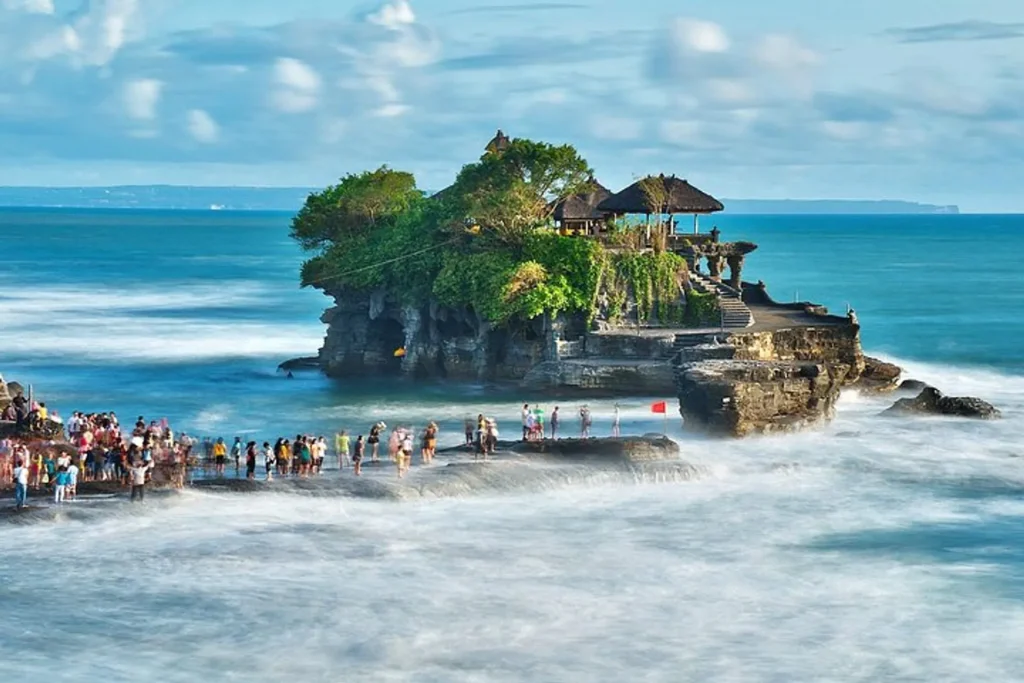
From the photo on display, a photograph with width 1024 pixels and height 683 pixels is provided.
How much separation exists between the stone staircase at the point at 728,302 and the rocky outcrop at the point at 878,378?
173 inches

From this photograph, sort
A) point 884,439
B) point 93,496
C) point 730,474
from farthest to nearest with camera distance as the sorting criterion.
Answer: point 884,439 < point 730,474 < point 93,496

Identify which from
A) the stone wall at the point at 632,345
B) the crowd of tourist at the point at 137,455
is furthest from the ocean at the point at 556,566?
the stone wall at the point at 632,345

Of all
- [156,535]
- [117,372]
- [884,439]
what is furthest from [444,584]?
[117,372]

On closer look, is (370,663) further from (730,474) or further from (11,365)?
(11,365)

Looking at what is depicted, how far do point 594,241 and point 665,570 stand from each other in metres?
26.5

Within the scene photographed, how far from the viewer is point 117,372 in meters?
64.6

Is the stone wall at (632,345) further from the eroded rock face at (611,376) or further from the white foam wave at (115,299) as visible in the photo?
the white foam wave at (115,299)

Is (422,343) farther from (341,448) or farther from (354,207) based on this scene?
(341,448)

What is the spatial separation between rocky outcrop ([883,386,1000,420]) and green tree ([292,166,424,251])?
22.6 m

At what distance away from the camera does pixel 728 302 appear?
57.2 metres

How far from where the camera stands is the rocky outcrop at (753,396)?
45.3m

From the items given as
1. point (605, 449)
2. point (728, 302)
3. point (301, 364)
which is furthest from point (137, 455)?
point (301, 364)

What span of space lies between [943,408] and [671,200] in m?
15.5

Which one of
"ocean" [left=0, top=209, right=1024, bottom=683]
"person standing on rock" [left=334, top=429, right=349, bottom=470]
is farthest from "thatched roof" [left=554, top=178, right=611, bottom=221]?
"person standing on rock" [left=334, top=429, right=349, bottom=470]
